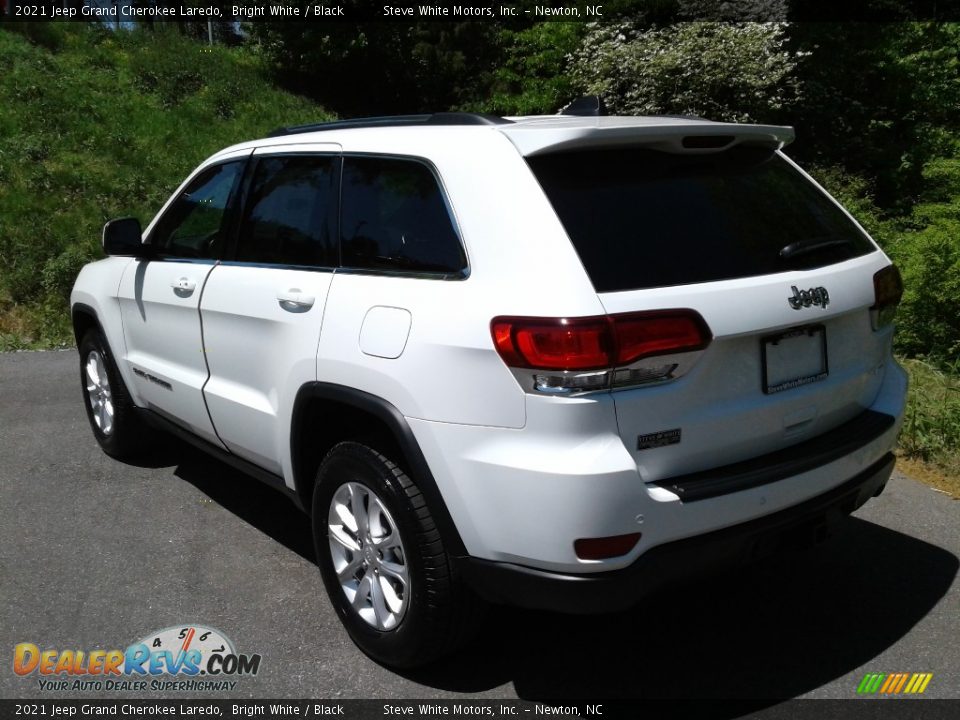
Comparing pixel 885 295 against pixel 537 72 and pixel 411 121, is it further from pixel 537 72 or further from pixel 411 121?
pixel 537 72

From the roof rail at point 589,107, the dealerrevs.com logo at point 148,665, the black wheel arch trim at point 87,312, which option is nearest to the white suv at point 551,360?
the dealerrevs.com logo at point 148,665

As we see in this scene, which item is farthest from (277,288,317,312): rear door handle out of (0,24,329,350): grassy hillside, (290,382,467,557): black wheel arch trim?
(0,24,329,350): grassy hillside

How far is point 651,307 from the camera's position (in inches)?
101

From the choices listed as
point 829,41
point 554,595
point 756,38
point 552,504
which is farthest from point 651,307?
point 829,41

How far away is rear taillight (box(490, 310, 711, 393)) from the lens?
8.14ft

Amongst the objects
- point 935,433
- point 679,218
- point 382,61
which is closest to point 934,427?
point 935,433

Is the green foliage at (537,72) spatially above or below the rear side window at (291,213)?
above

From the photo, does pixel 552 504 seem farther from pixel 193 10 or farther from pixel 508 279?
pixel 193 10

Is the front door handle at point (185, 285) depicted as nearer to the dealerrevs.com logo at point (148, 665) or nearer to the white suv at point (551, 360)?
the white suv at point (551, 360)

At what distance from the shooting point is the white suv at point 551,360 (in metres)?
2.54

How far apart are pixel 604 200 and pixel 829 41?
1592cm

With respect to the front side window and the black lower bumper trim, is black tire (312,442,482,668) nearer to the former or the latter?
the black lower bumper trim

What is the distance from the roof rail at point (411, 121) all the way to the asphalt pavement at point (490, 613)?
69.2 inches

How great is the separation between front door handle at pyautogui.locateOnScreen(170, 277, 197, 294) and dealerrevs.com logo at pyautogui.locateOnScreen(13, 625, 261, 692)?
1518 millimetres
